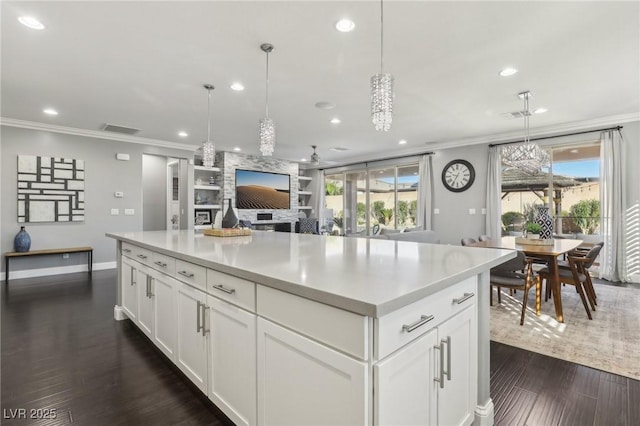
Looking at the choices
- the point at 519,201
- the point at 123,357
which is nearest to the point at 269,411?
the point at 123,357

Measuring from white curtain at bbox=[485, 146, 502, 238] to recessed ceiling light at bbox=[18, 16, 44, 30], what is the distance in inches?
261

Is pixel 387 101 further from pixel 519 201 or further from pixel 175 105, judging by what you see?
pixel 519 201

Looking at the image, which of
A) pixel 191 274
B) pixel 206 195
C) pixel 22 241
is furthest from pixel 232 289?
pixel 206 195

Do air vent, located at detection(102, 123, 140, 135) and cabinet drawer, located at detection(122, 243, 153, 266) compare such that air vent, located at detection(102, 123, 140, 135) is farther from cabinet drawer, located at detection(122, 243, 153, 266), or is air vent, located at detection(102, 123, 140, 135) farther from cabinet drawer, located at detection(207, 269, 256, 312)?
cabinet drawer, located at detection(207, 269, 256, 312)

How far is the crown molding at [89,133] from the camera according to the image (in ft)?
16.0

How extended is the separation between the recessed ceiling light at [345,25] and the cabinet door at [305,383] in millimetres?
2175

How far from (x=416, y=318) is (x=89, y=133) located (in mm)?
6507

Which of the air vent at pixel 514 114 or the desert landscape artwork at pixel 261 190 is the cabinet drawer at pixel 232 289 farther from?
the desert landscape artwork at pixel 261 190

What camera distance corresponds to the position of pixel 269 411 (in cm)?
125

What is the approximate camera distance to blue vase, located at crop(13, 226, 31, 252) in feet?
15.9

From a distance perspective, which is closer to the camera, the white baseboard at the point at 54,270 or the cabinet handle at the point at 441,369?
the cabinet handle at the point at 441,369

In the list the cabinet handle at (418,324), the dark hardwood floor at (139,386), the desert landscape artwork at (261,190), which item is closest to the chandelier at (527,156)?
the dark hardwood floor at (139,386)

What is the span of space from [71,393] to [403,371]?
6.72 ft

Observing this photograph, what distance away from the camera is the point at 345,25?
7.70 ft
